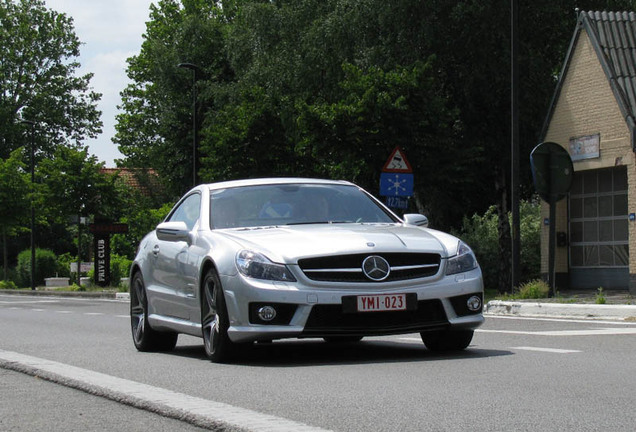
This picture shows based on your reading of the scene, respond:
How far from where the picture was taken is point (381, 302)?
30.5 feet

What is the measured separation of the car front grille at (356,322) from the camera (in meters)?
9.30

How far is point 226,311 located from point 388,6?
81.0 feet

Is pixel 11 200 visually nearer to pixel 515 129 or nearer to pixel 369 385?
pixel 515 129

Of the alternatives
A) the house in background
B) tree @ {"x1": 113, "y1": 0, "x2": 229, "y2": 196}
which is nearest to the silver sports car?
the house in background

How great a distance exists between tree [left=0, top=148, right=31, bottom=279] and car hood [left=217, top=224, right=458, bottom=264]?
5214 cm

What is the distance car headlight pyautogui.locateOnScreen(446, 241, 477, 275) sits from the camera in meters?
9.67

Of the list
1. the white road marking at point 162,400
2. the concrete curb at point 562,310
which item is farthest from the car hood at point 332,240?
the concrete curb at point 562,310

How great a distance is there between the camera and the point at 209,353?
9.89 m

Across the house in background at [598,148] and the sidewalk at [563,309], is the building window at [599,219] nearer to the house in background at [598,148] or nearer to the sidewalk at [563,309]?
the house in background at [598,148]

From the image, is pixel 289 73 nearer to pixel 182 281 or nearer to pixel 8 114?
pixel 182 281

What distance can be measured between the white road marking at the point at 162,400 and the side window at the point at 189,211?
1953mm

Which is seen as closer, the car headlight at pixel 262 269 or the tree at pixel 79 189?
the car headlight at pixel 262 269

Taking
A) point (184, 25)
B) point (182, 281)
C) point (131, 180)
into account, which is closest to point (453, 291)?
point (182, 281)

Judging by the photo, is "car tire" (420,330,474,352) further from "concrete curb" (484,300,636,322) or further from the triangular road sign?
the triangular road sign
